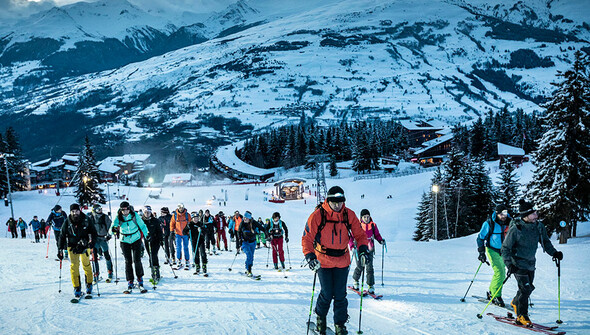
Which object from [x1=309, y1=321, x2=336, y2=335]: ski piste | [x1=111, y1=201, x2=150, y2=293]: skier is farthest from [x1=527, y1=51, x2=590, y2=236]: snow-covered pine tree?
[x1=111, y1=201, x2=150, y2=293]: skier

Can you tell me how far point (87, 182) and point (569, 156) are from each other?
166 ft

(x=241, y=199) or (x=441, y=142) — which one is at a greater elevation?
(x=441, y=142)

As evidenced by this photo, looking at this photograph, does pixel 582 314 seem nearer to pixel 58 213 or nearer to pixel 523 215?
pixel 523 215

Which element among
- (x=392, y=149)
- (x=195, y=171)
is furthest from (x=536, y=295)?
(x=195, y=171)

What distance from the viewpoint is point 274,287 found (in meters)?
8.41

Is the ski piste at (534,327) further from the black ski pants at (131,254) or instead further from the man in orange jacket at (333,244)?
the black ski pants at (131,254)

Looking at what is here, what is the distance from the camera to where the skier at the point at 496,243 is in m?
6.48

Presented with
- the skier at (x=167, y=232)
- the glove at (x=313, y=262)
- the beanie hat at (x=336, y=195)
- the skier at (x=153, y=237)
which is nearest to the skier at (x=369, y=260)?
the glove at (x=313, y=262)

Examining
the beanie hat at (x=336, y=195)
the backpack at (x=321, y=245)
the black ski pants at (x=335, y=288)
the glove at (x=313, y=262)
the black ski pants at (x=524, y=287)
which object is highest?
the beanie hat at (x=336, y=195)

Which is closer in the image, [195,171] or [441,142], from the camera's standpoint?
[441,142]

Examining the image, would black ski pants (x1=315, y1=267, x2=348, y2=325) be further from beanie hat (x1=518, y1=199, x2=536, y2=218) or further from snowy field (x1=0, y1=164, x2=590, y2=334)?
→ beanie hat (x1=518, y1=199, x2=536, y2=218)

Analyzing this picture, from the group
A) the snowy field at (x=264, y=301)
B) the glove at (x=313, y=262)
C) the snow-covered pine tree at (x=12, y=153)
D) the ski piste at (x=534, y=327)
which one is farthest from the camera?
the snow-covered pine tree at (x=12, y=153)

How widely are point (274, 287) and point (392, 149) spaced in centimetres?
8838

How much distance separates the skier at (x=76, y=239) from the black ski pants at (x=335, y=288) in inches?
205
